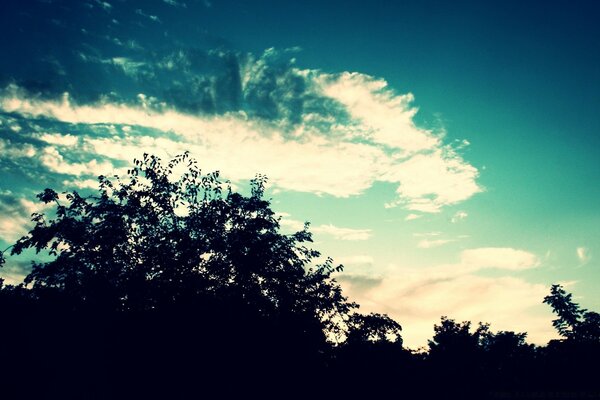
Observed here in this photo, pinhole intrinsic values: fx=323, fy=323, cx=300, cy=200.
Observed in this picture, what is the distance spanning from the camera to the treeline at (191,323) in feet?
45.8

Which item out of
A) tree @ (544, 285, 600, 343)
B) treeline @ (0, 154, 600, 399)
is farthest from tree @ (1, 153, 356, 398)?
tree @ (544, 285, 600, 343)

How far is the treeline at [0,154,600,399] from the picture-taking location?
1395 cm

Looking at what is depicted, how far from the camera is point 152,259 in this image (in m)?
16.6

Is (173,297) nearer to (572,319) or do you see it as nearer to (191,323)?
(191,323)

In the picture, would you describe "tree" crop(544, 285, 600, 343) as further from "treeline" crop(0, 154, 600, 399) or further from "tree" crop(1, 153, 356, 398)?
"tree" crop(1, 153, 356, 398)

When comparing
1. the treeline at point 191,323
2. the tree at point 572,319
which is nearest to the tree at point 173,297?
the treeline at point 191,323

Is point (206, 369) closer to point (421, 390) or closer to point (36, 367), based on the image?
point (36, 367)

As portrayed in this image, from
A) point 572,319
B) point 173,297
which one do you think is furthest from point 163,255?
point 572,319

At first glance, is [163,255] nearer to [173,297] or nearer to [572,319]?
[173,297]

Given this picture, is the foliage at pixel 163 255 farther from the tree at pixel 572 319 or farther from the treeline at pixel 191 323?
the tree at pixel 572 319

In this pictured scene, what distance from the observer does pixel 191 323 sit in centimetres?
1452

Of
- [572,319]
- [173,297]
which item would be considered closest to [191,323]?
[173,297]

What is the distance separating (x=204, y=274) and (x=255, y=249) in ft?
9.59

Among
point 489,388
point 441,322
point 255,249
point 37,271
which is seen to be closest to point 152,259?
point 255,249
